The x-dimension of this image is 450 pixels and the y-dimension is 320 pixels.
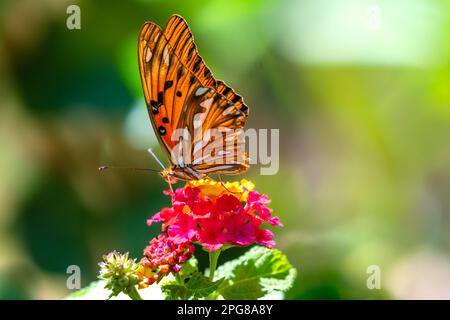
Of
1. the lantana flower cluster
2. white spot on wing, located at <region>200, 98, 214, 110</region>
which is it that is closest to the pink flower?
the lantana flower cluster

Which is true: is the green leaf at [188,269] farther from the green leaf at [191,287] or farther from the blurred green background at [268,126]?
the blurred green background at [268,126]

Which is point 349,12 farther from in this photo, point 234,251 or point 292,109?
point 234,251

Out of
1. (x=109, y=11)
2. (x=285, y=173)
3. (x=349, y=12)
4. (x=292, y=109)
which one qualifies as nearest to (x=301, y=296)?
(x=285, y=173)

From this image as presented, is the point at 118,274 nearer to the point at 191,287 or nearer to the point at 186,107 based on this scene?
the point at 191,287

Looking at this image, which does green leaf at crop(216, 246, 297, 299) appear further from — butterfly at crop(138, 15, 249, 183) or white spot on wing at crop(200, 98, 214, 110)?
white spot on wing at crop(200, 98, 214, 110)

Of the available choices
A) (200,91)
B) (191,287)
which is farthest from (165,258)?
(200,91)

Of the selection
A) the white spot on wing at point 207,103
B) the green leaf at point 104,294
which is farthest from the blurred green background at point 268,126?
the white spot on wing at point 207,103
